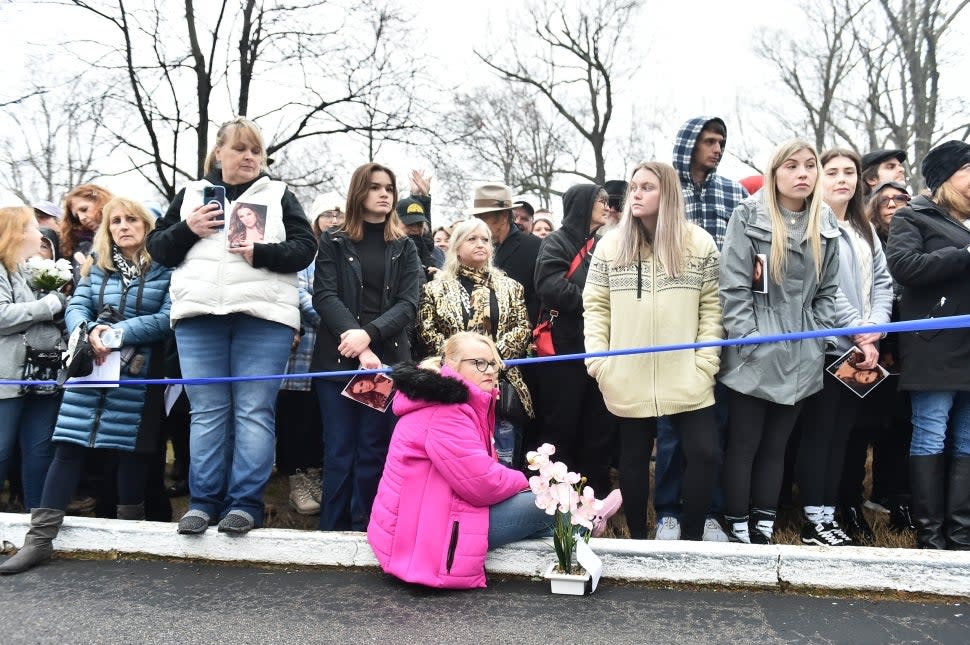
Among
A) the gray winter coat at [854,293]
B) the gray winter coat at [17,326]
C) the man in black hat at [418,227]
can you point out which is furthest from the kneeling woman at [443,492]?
the man in black hat at [418,227]

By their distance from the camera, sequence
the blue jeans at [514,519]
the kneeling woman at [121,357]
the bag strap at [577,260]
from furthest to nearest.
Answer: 1. the bag strap at [577,260]
2. the kneeling woman at [121,357]
3. the blue jeans at [514,519]

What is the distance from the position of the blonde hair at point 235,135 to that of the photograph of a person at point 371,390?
1.34 metres

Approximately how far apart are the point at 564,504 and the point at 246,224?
7.12ft

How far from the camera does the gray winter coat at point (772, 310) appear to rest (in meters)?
3.84

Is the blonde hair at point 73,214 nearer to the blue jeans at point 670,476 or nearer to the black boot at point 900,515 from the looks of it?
the blue jeans at point 670,476

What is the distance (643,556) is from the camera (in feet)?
11.8

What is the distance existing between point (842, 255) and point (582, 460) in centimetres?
194

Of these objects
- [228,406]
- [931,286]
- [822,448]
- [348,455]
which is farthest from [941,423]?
[228,406]

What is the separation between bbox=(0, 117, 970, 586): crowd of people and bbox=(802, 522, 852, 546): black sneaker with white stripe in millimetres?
16

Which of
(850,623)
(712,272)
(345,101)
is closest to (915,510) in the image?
(850,623)

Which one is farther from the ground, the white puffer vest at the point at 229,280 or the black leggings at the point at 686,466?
the white puffer vest at the point at 229,280

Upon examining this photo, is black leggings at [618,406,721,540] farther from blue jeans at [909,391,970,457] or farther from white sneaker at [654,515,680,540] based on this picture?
blue jeans at [909,391,970,457]

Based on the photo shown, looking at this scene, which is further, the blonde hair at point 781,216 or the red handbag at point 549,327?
the red handbag at point 549,327

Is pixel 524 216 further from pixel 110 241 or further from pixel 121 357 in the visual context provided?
pixel 121 357
